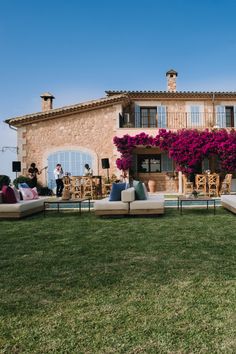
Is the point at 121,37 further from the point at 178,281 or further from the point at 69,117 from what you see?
the point at 178,281

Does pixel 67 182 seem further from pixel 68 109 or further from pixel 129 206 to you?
pixel 129 206

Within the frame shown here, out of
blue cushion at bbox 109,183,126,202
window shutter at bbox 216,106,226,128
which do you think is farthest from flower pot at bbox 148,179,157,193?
blue cushion at bbox 109,183,126,202

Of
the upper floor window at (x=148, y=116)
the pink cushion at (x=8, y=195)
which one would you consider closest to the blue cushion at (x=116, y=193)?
the pink cushion at (x=8, y=195)

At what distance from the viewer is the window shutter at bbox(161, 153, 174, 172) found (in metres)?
16.9

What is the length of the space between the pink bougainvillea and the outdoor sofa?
8.60 m

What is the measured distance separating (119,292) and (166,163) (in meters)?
14.6

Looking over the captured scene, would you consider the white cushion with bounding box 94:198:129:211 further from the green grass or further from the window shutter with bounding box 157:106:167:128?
the window shutter with bounding box 157:106:167:128

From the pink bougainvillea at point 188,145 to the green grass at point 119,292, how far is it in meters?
10.5

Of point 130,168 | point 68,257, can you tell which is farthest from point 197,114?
point 68,257

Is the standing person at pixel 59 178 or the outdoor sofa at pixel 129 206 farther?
the standing person at pixel 59 178

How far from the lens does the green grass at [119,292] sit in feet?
6.41

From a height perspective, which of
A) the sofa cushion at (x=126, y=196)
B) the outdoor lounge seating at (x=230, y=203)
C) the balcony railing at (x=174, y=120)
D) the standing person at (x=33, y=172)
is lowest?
the outdoor lounge seating at (x=230, y=203)

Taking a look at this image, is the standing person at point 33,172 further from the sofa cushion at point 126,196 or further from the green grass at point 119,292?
the green grass at point 119,292

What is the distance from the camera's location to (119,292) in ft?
9.02
